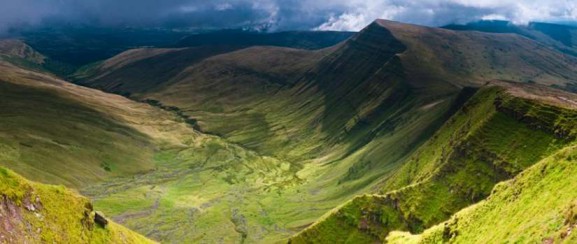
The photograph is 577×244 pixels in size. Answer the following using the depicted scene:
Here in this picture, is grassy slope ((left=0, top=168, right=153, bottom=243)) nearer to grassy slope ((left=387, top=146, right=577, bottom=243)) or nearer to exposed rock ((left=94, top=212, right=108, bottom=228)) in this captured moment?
exposed rock ((left=94, top=212, right=108, bottom=228))

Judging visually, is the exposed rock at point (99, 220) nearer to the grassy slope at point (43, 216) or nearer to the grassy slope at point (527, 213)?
the grassy slope at point (43, 216)

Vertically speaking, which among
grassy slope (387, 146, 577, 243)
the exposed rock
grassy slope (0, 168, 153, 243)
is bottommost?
the exposed rock

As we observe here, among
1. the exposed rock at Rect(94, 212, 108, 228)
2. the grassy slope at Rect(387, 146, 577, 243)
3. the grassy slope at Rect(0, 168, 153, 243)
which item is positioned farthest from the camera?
the exposed rock at Rect(94, 212, 108, 228)

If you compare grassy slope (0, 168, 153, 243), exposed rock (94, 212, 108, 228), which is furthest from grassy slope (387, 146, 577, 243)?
exposed rock (94, 212, 108, 228)

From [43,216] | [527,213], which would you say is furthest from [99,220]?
[527,213]

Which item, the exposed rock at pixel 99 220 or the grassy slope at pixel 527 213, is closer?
the grassy slope at pixel 527 213

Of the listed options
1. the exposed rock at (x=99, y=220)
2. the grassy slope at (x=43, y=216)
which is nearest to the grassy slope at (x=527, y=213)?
the grassy slope at (x=43, y=216)
